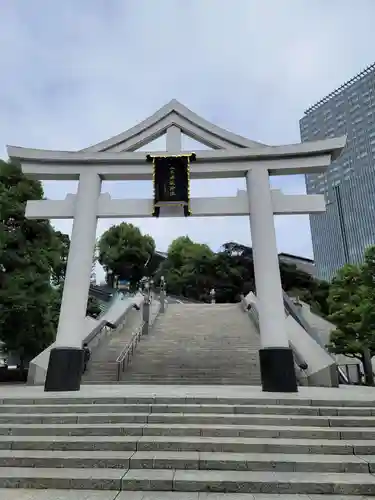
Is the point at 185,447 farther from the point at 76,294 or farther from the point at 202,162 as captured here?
the point at 202,162

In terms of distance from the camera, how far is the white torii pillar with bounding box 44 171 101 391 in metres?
7.68

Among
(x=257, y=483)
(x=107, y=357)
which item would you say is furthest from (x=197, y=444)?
(x=107, y=357)

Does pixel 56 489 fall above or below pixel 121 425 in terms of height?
below

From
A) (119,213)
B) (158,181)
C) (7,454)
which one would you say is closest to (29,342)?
(119,213)

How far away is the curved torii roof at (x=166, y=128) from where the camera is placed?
9297mm

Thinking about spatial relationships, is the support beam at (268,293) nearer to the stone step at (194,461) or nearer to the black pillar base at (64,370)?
the stone step at (194,461)

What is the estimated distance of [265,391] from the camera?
7266mm

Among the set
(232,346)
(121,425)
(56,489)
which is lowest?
(56,489)

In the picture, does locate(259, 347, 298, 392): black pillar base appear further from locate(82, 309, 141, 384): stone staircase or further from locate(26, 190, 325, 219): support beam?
locate(82, 309, 141, 384): stone staircase

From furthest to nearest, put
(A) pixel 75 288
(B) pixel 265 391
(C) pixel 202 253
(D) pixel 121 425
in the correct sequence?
(C) pixel 202 253 → (A) pixel 75 288 → (B) pixel 265 391 → (D) pixel 121 425

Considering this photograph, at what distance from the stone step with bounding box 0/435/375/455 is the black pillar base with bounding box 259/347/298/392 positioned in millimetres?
2537

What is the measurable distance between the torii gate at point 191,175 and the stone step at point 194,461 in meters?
3.56

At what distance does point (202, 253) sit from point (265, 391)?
103ft

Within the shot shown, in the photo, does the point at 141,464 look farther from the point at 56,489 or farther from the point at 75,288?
the point at 75,288
